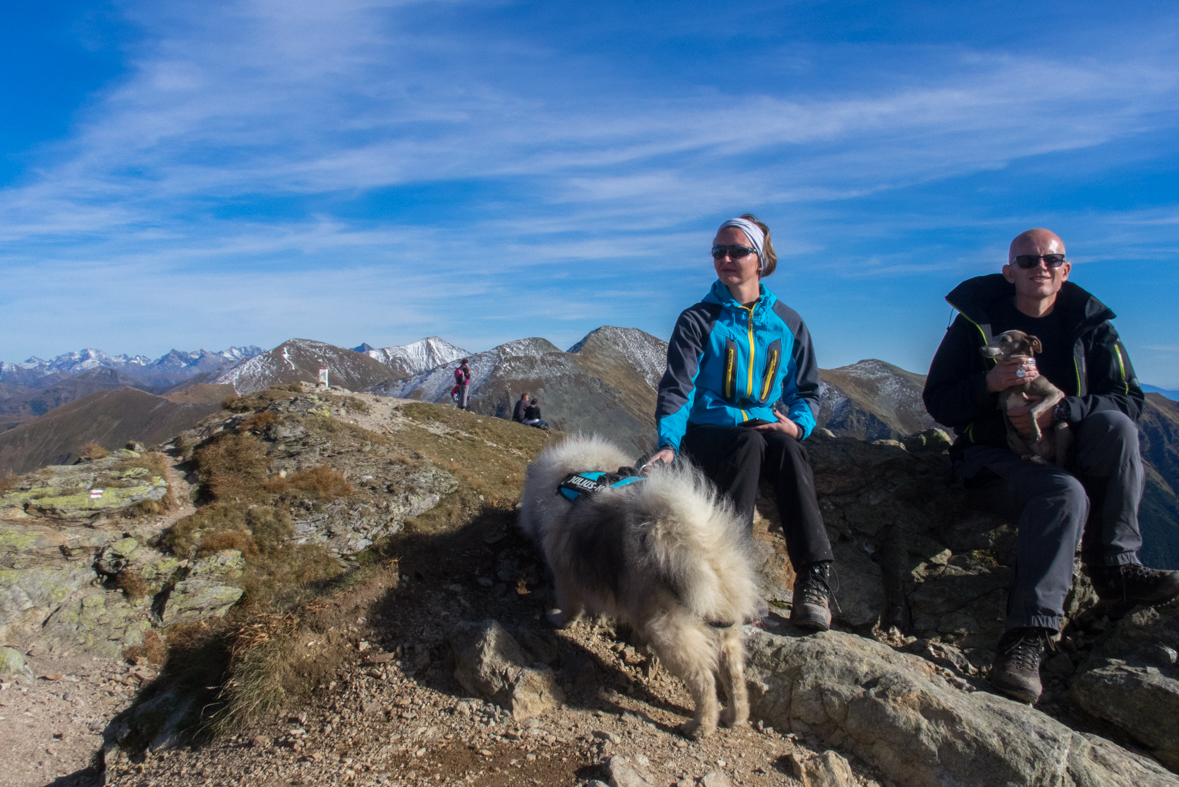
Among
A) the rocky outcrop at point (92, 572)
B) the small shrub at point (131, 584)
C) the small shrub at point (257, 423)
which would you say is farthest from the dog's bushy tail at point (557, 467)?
the small shrub at point (257, 423)

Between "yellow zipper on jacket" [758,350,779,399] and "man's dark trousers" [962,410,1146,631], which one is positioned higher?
"yellow zipper on jacket" [758,350,779,399]

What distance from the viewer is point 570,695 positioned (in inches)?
181

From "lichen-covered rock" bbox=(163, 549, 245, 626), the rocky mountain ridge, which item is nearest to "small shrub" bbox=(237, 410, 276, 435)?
the rocky mountain ridge

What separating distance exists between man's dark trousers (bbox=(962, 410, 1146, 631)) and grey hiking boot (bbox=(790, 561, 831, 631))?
48.5 inches

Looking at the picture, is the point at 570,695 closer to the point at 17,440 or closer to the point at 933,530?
the point at 933,530

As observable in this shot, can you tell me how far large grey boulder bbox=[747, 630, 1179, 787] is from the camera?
3.56 meters

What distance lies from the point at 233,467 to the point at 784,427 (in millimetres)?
7866

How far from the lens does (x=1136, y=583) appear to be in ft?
15.9

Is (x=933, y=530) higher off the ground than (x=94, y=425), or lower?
higher

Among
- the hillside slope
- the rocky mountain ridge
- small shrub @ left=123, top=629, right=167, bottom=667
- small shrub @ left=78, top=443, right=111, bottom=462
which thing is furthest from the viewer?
the hillside slope

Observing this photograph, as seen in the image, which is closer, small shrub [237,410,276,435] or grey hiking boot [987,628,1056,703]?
grey hiking boot [987,628,1056,703]

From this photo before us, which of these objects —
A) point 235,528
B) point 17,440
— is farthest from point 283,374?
point 235,528

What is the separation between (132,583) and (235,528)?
116cm

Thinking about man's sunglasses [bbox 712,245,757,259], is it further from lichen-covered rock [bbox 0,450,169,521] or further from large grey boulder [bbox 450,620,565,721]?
lichen-covered rock [bbox 0,450,169,521]
